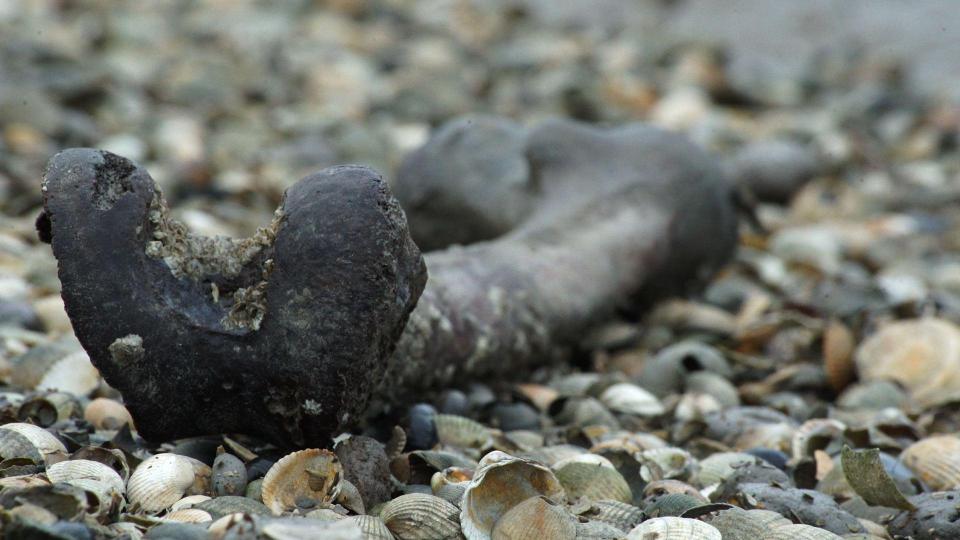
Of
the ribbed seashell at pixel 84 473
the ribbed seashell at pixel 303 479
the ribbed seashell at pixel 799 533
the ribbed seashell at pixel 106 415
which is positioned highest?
the ribbed seashell at pixel 106 415

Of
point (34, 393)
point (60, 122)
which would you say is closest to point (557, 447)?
point (34, 393)

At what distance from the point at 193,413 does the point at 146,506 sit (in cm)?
24

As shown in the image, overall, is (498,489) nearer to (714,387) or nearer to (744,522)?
(744,522)

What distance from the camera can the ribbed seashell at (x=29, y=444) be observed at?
207cm

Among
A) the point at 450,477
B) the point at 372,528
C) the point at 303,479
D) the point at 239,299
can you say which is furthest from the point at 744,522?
the point at 239,299

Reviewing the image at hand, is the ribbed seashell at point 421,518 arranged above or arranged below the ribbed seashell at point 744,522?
above

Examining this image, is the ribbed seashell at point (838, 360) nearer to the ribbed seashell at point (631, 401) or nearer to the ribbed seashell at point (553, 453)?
the ribbed seashell at point (631, 401)

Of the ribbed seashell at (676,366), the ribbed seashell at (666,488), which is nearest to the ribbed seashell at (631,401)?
the ribbed seashell at (676,366)

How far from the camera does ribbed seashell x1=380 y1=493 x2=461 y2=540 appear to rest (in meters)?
1.97

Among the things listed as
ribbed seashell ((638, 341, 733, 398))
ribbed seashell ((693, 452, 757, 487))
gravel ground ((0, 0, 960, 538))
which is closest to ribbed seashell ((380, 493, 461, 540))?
gravel ground ((0, 0, 960, 538))

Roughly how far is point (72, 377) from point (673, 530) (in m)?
1.55

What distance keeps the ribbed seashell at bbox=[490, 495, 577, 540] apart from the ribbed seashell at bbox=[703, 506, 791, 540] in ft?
0.96

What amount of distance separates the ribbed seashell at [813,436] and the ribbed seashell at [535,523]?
981mm

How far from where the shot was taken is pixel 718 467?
2.57m
